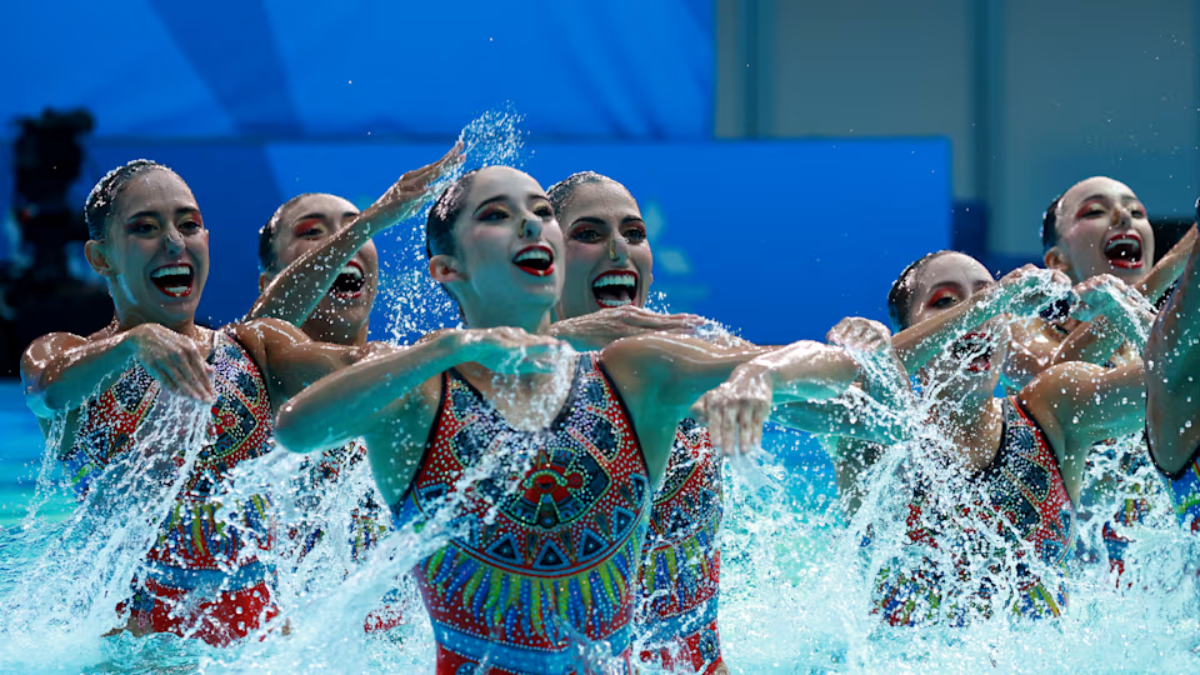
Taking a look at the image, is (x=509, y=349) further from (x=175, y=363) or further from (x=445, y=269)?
(x=175, y=363)

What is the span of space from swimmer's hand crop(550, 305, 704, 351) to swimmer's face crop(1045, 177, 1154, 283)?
2455 mm

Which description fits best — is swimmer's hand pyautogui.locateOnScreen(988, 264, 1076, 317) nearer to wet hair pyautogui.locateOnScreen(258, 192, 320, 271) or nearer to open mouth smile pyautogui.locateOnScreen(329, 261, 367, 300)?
open mouth smile pyautogui.locateOnScreen(329, 261, 367, 300)

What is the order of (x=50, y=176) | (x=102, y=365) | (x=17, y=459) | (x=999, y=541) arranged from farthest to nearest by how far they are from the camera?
(x=50, y=176) < (x=17, y=459) < (x=999, y=541) < (x=102, y=365)

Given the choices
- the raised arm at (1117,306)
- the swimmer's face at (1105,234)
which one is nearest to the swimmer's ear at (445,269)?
the raised arm at (1117,306)

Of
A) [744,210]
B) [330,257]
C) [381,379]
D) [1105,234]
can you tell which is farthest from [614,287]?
[744,210]

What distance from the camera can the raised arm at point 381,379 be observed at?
2.43m

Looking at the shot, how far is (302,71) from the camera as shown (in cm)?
912

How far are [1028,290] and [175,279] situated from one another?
2.48 metres

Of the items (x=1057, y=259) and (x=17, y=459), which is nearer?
(x=1057, y=259)

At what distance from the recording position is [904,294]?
4340 millimetres

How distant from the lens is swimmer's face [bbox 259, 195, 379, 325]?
14.5 ft

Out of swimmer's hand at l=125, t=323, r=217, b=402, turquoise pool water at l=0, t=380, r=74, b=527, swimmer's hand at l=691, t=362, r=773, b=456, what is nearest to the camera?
swimmer's hand at l=691, t=362, r=773, b=456

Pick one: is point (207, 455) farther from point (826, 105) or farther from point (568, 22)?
point (826, 105)

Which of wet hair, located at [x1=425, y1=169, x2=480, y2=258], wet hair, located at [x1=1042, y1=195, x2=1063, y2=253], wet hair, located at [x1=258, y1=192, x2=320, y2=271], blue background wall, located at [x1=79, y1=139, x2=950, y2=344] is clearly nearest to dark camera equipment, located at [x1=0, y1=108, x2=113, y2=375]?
blue background wall, located at [x1=79, y1=139, x2=950, y2=344]
